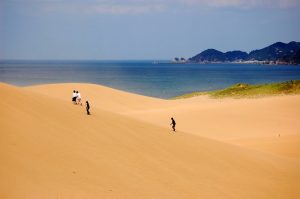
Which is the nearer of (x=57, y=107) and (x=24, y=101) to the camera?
(x=24, y=101)

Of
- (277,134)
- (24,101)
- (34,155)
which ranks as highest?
(24,101)

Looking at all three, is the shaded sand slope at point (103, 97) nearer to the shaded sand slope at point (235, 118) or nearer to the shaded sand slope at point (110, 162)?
the shaded sand slope at point (235, 118)

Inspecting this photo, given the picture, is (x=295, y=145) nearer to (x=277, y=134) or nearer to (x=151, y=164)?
→ (x=277, y=134)

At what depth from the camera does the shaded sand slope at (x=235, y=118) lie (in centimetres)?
2297

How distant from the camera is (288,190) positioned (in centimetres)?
1177

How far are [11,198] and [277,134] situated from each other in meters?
21.3

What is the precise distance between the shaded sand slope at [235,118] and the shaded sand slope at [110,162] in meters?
6.91

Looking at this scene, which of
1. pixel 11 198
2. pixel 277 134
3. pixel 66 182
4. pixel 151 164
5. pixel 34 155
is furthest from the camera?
pixel 277 134

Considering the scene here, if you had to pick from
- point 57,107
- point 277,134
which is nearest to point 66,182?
point 57,107

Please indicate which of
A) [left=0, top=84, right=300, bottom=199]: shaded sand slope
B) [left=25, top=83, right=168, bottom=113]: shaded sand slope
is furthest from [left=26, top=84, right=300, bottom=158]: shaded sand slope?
[left=0, top=84, right=300, bottom=199]: shaded sand slope

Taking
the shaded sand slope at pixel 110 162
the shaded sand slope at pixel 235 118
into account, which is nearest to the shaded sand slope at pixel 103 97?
the shaded sand slope at pixel 235 118

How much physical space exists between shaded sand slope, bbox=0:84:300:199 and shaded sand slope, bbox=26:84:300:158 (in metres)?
6.91

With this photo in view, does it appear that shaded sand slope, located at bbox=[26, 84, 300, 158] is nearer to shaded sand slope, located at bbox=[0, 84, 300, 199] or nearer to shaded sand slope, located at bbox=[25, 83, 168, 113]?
shaded sand slope, located at bbox=[25, 83, 168, 113]

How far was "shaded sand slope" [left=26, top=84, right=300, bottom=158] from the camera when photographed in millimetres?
22969
